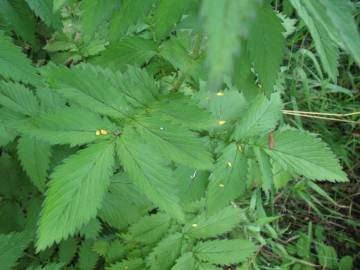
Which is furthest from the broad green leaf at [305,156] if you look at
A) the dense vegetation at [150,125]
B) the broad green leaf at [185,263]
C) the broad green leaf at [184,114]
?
the broad green leaf at [185,263]

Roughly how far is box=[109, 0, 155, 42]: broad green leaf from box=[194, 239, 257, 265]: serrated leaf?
3.12ft

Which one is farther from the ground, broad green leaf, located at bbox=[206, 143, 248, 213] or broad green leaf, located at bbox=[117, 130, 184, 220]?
broad green leaf, located at bbox=[117, 130, 184, 220]

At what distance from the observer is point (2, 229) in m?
1.68

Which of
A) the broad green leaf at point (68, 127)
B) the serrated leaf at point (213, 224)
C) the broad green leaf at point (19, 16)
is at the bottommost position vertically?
the serrated leaf at point (213, 224)

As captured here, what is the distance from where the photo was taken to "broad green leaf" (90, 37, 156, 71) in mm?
1185

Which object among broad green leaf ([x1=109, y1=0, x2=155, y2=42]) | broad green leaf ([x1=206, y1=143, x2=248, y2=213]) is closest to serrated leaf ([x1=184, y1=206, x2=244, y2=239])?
broad green leaf ([x1=206, y1=143, x2=248, y2=213])

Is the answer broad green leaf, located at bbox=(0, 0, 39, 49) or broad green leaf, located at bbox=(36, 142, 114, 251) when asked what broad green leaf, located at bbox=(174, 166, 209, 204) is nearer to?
broad green leaf, located at bbox=(36, 142, 114, 251)

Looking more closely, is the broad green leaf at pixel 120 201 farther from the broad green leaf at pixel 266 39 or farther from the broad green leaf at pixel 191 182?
the broad green leaf at pixel 266 39

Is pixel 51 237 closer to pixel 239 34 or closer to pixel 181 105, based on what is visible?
pixel 181 105

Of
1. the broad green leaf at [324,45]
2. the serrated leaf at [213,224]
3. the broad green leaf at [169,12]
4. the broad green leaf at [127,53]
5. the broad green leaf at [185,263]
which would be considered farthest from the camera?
the serrated leaf at [213,224]

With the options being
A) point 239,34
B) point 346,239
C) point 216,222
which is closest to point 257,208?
point 346,239

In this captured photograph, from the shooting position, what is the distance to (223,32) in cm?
31

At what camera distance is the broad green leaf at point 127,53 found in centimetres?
→ 118

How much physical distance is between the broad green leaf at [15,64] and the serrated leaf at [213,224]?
855 millimetres
